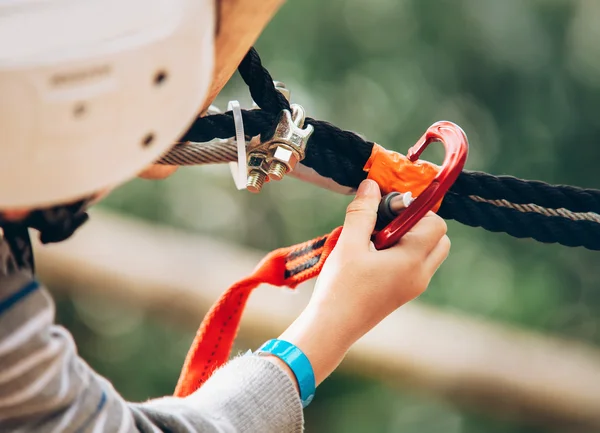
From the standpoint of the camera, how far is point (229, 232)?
3.23 metres

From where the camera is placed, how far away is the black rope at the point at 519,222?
0.89m

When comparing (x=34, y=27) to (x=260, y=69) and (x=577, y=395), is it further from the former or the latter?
(x=577, y=395)

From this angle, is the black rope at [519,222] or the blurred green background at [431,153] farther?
the blurred green background at [431,153]

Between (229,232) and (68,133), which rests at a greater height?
(68,133)

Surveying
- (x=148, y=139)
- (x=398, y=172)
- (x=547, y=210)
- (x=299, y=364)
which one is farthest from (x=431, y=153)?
(x=148, y=139)

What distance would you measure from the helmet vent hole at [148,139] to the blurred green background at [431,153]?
2447mm

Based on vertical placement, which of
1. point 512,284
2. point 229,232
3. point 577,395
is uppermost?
point 577,395

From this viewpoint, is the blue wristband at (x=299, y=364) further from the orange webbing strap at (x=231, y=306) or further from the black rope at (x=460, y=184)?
the black rope at (x=460, y=184)

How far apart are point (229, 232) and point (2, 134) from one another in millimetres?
2742

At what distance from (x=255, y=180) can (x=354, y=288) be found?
0.44ft

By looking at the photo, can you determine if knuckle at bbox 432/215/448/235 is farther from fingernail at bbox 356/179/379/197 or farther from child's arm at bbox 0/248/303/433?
child's arm at bbox 0/248/303/433

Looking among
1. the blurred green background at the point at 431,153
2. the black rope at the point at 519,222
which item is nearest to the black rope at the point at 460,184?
the black rope at the point at 519,222

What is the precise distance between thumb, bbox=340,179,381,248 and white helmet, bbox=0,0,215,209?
0.24 meters

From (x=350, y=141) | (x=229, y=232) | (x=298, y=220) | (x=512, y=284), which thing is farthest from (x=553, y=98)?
(x=350, y=141)
